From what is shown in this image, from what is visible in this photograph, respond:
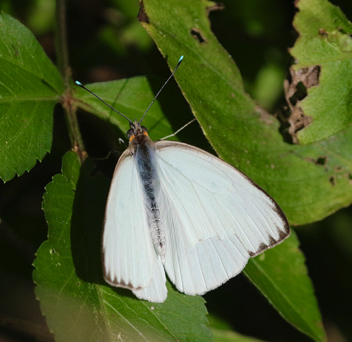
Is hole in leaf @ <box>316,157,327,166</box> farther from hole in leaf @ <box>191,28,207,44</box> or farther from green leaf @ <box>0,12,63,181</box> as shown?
green leaf @ <box>0,12,63,181</box>

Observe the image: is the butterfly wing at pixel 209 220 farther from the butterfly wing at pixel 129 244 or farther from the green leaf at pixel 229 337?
the green leaf at pixel 229 337

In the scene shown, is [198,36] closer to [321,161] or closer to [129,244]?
[321,161]

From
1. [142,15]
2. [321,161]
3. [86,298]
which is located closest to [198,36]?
[142,15]

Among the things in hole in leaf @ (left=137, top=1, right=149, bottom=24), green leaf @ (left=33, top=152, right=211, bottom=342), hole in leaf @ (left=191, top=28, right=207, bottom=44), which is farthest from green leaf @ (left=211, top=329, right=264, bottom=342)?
hole in leaf @ (left=137, top=1, right=149, bottom=24)

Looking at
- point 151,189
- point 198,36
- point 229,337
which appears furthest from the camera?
point 229,337

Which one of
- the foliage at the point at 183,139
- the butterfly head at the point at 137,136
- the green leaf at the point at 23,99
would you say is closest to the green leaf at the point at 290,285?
the foliage at the point at 183,139
